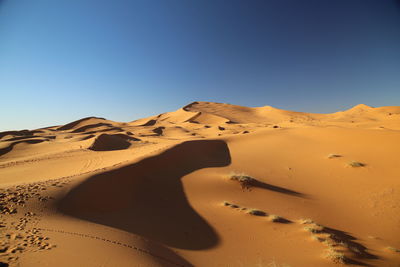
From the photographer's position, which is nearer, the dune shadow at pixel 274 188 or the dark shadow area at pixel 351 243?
the dark shadow area at pixel 351 243

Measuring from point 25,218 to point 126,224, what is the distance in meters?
1.86

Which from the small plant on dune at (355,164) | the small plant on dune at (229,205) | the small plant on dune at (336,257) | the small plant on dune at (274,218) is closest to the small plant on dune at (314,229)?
the small plant on dune at (274,218)

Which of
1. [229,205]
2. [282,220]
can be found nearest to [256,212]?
[282,220]

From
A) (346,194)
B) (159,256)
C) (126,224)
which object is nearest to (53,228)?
(126,224)

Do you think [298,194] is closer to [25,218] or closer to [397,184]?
[397,184]

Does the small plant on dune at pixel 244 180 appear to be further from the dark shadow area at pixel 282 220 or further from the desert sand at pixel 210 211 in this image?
the dark shadow area at pixel 282 220

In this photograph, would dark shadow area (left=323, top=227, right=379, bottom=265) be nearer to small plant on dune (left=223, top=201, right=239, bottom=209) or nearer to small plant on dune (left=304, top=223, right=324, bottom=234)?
small plant on dune (left=304, top=223, right=324, bottom=234)

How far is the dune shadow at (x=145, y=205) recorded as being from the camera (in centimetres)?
411

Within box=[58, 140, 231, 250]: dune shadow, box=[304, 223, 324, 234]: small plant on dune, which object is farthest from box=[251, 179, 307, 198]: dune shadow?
box=[58, 140, 231, 250]: dune shadow

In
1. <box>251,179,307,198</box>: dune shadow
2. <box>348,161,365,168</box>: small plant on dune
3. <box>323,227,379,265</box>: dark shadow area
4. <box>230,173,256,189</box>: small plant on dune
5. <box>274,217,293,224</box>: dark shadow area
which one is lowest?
<box>323,227,379,265</box>: dark shadow area

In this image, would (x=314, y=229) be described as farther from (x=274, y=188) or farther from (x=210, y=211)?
(x=210, y=211)

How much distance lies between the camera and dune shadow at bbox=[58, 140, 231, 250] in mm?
4105

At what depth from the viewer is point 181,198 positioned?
233 inches

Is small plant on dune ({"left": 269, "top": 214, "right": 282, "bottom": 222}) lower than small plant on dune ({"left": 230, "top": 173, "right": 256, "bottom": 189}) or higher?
lower
